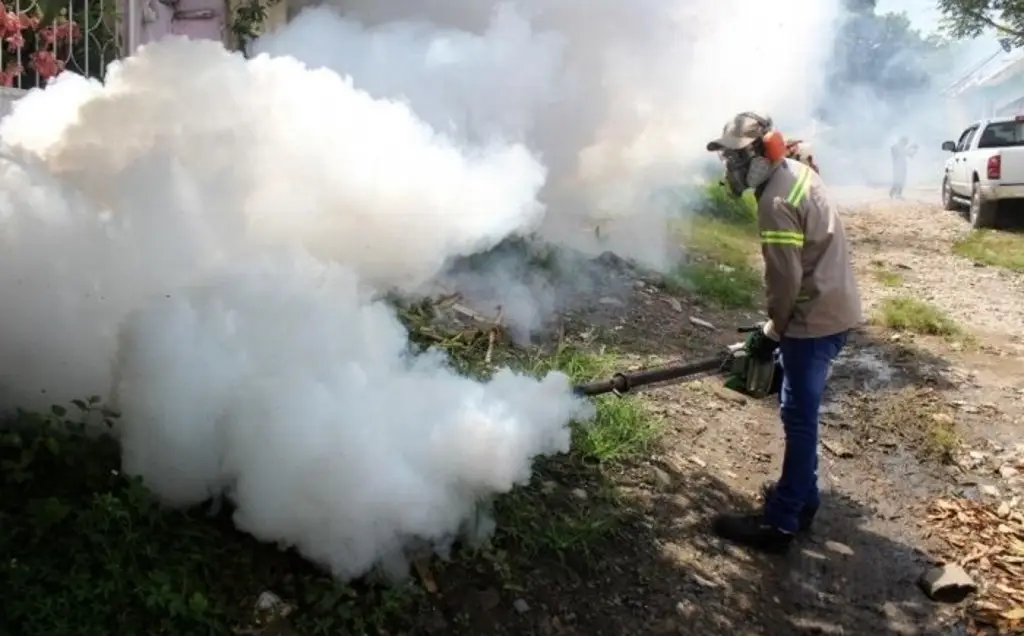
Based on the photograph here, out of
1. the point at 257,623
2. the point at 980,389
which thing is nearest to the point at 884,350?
the point at 980,389

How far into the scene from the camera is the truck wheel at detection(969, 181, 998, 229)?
14.5 metres

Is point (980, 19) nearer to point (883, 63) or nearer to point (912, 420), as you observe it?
point (883, 63)

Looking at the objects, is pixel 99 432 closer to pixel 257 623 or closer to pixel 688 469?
pixel 257 623

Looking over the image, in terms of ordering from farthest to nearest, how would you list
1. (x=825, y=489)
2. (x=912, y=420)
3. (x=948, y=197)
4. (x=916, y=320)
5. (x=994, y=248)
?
(x=948, y=197)
(x=994, y=248)
(x=916, y=320)
(x=912, y=420)
(x=825, y=489)

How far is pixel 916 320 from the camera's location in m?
7.82

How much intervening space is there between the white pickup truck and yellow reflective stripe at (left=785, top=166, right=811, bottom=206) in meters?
11.5

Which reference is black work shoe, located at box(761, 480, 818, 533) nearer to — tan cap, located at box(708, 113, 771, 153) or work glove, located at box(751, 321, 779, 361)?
work glove, located at box(751, 321, 779, 361)

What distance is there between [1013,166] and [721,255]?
6397 mm

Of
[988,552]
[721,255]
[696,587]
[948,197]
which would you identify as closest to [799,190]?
[696,587]

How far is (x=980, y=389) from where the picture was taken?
6.41 meters

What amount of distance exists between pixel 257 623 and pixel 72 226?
1.74 meters

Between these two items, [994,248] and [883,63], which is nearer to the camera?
[994,248]

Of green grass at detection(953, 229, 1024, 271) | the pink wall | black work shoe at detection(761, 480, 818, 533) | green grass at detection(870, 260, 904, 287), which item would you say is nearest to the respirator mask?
black work shoe at detection(761, 480, 818, 533)

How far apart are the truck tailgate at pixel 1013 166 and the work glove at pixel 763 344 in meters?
11.4
